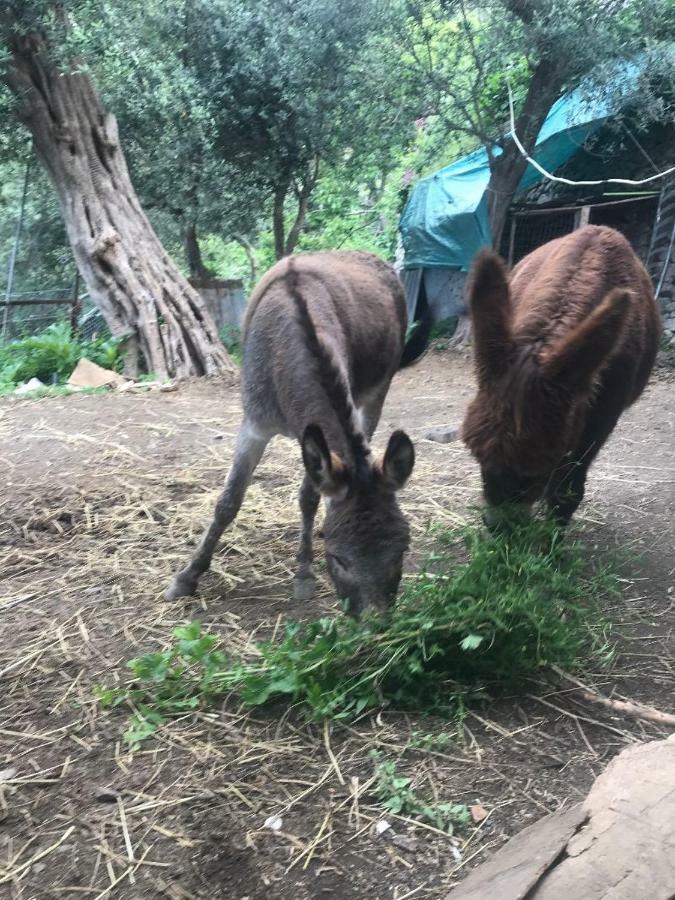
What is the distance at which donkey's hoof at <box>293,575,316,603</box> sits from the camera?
11.5 ft

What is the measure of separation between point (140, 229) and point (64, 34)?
2.54m

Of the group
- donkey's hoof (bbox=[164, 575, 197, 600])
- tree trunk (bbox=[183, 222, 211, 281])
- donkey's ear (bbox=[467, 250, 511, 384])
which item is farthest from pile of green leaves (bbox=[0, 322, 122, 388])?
donkey's ear (bbox=[467, 250, 511, 384])

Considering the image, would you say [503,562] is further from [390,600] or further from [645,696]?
[645,696]

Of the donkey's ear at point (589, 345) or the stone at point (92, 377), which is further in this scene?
the stone at point (92, 377)

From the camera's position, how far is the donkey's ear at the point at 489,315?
2.99m

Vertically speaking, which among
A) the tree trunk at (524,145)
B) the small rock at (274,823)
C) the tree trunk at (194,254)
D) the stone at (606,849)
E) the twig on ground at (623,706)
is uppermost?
the tree trunk at (524,145)

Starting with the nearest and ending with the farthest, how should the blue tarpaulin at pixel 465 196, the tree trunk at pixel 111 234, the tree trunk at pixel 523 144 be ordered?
the tree trunk at pixel 111 234 → the tree trunk at pixel 523 144 → the blue tarpaulin at pixel 465 196

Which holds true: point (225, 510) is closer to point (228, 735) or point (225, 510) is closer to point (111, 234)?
point (228, 735)

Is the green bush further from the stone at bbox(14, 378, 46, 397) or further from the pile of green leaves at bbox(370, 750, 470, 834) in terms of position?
the pile of green leaves at bbox(370, 750, 470, 834)

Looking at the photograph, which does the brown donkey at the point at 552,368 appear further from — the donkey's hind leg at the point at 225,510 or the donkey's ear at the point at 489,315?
the donkey's hind leg at the point at 225,510

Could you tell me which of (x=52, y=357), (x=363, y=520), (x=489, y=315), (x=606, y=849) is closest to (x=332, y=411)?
(x=363, y=520)

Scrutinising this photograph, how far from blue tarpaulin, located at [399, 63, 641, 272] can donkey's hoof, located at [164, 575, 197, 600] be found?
9397 millimetres

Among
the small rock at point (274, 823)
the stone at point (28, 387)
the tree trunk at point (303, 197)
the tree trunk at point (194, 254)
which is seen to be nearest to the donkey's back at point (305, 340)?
the small rock at point (274, 823)

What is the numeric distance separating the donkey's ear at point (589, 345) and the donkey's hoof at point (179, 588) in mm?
2099
